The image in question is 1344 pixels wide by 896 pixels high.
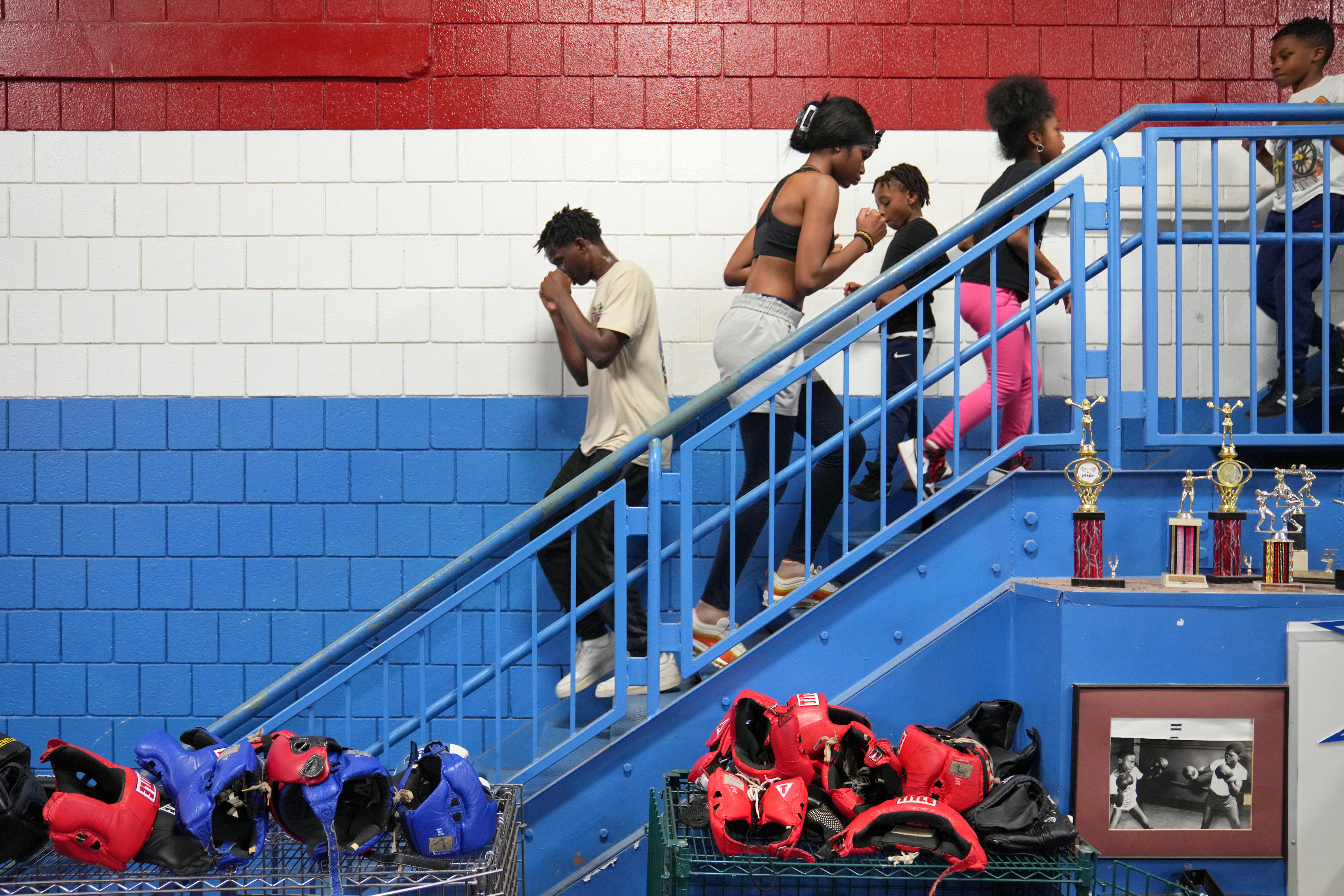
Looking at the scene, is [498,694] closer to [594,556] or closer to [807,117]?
[594,556]

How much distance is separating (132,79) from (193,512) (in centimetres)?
183

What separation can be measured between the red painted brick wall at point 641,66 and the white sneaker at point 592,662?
84.2 inches

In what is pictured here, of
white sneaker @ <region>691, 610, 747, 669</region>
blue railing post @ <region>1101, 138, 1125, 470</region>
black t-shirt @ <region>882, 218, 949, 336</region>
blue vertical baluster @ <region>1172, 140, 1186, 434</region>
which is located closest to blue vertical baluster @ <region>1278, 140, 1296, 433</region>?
blue vertical baluster @ <region>1172, 140, 1186, 434</region>

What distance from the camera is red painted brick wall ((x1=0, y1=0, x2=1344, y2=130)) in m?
4.34

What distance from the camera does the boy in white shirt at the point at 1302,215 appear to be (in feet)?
11.1

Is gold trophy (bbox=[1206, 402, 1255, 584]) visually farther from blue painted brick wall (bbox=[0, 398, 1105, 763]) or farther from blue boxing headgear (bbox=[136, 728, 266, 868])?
blue boxing headgear (bbox=[136, 728, 266, 868])

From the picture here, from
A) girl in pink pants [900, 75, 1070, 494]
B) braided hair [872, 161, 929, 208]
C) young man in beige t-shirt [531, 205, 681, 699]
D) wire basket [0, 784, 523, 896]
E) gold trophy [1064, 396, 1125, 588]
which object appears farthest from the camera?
braided hair [872, 161, 929, 208]

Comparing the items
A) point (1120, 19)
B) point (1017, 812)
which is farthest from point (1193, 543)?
point (1120, 19)

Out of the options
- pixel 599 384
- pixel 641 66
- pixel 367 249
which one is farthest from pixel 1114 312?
pixel 367 249

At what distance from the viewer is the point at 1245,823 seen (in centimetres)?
260

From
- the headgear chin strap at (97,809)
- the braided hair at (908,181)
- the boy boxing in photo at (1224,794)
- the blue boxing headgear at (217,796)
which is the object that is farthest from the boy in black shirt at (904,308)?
the headgear chin strap at (97,809)

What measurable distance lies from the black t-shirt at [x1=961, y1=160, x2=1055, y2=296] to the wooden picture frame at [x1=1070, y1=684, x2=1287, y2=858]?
58.4 inches

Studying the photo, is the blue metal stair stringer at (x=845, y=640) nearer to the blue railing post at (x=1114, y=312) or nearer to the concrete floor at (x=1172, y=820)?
the blue railing post at (x=1114, y=312)

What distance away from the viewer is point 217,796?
2307 mm
